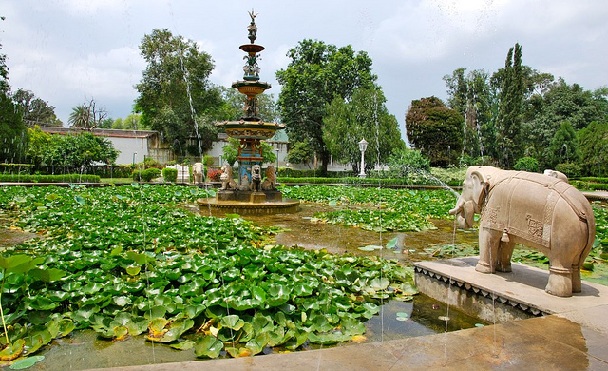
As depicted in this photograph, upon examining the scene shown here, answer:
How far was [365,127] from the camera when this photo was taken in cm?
3291

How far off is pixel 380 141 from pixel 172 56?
A: 23.6 metres

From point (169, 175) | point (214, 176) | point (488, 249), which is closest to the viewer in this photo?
point (488, 249)

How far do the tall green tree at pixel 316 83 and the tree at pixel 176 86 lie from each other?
10271 millimetres

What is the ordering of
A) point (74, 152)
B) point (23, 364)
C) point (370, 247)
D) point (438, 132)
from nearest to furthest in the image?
point (23, 364) → point (370, 247) → point (74, 152) → point (438, 132)

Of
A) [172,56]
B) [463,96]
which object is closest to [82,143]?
[172,56]

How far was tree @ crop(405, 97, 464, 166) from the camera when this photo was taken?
3962 cm

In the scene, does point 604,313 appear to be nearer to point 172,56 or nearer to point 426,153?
point 426,153

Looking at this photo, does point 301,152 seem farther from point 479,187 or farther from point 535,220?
point 535,220

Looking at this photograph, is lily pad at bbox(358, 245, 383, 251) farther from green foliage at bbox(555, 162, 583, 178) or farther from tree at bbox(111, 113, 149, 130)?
tree at bbox(111, 113, 149, 130)

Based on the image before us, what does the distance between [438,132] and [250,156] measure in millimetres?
29581

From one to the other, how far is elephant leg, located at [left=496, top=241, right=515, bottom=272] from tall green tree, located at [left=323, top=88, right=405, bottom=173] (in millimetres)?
28343

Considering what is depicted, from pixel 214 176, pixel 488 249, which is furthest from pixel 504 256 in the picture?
pixel 214 176

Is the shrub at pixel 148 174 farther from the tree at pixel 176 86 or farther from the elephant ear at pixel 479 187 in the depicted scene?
the elephant ear at pixel 479 187

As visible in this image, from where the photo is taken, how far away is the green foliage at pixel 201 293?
357 centimetres
